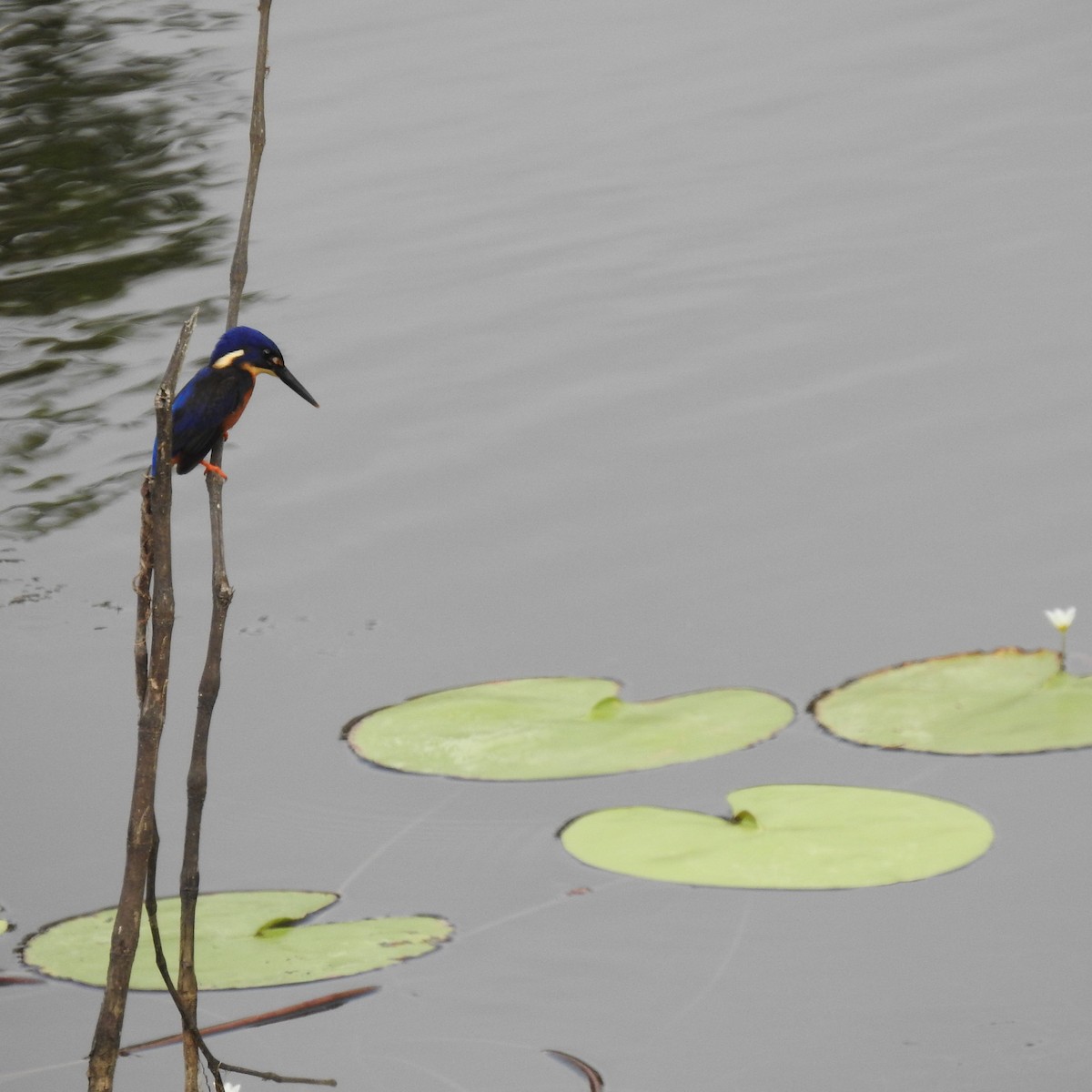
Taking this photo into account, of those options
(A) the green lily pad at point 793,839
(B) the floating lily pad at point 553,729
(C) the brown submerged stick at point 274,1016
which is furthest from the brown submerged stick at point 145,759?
(B) the floating lily pad at point 553,729

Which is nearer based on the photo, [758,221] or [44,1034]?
[44,1034]

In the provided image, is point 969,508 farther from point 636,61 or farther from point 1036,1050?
point 636,61

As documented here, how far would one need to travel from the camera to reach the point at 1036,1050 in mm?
2682

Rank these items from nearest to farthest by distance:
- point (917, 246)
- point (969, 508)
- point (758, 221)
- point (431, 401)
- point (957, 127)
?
1. point (969, 508)
2. point (431, 401)
3. point (917, 246)
4. point (758, 221)
5. point (957, 127)

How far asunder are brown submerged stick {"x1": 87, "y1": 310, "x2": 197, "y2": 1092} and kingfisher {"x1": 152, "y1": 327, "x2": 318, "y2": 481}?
0.93 meters

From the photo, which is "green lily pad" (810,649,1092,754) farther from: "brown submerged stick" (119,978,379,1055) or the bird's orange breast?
the bird's orange breast

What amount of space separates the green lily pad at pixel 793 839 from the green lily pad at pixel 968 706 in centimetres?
23

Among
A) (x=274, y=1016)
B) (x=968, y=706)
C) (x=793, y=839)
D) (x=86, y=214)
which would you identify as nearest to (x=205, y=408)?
(x=274, y=1016)

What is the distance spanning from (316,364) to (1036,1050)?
4083 millimetres

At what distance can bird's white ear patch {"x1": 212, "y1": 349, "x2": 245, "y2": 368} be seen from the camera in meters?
3.12

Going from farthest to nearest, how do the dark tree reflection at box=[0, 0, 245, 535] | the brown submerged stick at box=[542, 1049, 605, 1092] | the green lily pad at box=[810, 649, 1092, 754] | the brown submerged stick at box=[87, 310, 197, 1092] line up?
the dark tree reflection at box=[0, 0, 245, 535]
the green lily pad at box=[810, 649, 1092, 754]
the brown submerged stick at box=[542, 1049, 605, 1092]
the brown submerged stick at box=[87, 310, 197, 1092]

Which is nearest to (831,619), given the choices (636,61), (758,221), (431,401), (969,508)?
(969,508)

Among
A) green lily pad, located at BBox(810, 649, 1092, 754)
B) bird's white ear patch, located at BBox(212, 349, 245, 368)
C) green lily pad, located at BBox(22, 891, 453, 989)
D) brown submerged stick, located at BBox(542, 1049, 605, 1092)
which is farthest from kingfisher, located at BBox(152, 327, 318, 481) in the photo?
green lily pad, located at BBox(810, 649, 1092, 754)

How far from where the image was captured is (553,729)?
364 centimetres
